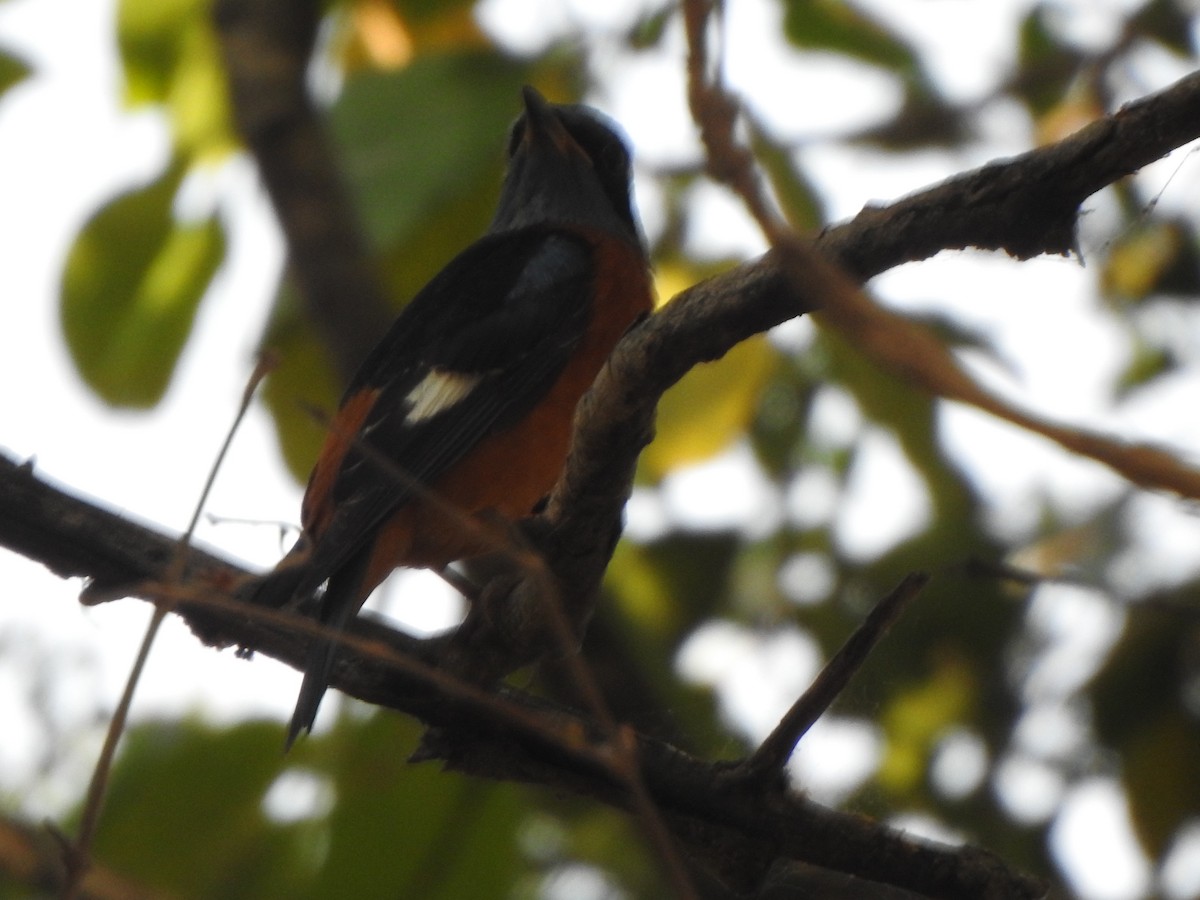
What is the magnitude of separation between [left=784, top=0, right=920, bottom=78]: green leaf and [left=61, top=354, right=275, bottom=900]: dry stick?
3467mm

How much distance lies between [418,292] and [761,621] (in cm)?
176

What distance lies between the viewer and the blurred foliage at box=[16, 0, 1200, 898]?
3.59m

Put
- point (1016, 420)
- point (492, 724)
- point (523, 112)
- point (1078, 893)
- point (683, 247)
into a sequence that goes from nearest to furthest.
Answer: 1. point (1016, 420)
2. point (492, 724)
3. point (1078, 893)
4. point (523, 112)
5. point (683, 247)

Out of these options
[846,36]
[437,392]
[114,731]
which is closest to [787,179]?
[846,36]

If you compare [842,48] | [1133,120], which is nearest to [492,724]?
[1133,120]

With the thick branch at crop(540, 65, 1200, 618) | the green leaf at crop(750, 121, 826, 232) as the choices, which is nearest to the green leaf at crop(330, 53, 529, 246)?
the green leaf at crop(750, 121, 826, 232)

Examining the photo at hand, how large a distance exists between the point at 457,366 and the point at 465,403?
0.17 m

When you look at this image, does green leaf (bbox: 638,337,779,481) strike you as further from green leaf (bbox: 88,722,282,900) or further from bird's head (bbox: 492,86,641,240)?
green leaf (bbox: 88,722,282,900)

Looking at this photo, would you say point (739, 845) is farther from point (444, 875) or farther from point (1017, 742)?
point (1017, 742)

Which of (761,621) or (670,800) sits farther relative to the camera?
(761,621)

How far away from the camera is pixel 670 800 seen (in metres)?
2.71

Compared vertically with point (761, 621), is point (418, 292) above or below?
above

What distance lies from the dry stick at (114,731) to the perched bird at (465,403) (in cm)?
133

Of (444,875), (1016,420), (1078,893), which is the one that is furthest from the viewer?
(1078,893)
